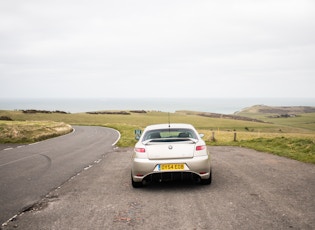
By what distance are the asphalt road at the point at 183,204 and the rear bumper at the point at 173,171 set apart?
18.2 inches

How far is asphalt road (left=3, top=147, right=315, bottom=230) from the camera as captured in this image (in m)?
5.19

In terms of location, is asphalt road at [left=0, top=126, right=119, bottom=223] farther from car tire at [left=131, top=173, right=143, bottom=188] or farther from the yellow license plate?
the yellow license plate

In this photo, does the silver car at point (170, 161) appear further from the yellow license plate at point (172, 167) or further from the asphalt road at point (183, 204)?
the asphalt road at point (183, 204)

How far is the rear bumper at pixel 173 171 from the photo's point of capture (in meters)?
7.17

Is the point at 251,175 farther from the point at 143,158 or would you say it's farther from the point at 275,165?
the point at 143,158

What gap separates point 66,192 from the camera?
24.8ft

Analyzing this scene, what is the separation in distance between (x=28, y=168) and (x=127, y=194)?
579 centimetres

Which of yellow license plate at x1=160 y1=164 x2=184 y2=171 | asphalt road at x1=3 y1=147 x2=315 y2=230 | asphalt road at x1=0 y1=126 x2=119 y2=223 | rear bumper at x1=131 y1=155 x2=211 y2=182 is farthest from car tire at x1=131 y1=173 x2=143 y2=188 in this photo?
asphalt road at x1=0 y1=126 x2=119 y2=223

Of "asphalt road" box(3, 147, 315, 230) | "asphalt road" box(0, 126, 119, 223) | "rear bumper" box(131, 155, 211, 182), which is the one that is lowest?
"asphalt road" box(0, 126, 119, 223)

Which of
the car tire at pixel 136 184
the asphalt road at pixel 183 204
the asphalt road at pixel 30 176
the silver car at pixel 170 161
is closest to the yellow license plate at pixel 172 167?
the silver car at pixel 170 161

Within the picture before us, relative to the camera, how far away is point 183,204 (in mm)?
6285

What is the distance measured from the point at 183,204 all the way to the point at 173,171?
1.03m

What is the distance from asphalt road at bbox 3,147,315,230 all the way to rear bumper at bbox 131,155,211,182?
463 millimetres

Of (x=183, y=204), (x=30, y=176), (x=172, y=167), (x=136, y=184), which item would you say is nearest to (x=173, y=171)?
(x=172, y=167)
